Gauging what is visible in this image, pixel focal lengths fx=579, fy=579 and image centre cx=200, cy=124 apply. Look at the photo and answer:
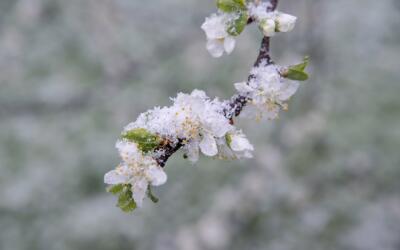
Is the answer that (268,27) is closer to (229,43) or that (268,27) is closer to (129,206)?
(229,43)

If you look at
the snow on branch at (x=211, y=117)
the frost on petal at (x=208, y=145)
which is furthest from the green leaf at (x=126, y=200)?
the frost on petal at (x=208, y=145)

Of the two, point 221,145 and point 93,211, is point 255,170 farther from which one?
point 221,145

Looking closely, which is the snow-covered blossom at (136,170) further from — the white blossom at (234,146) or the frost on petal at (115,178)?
the white blossom at (234,146)

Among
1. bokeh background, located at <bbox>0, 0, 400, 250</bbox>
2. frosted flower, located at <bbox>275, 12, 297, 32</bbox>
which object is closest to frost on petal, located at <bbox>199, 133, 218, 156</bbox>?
frosted flower, located at <bbox>275, 12, 297, 32</bbox>

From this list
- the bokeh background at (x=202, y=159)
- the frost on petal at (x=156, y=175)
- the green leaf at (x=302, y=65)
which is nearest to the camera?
the frost on petal at (x=156, y=175)

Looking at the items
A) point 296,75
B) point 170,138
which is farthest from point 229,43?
point 170,138
